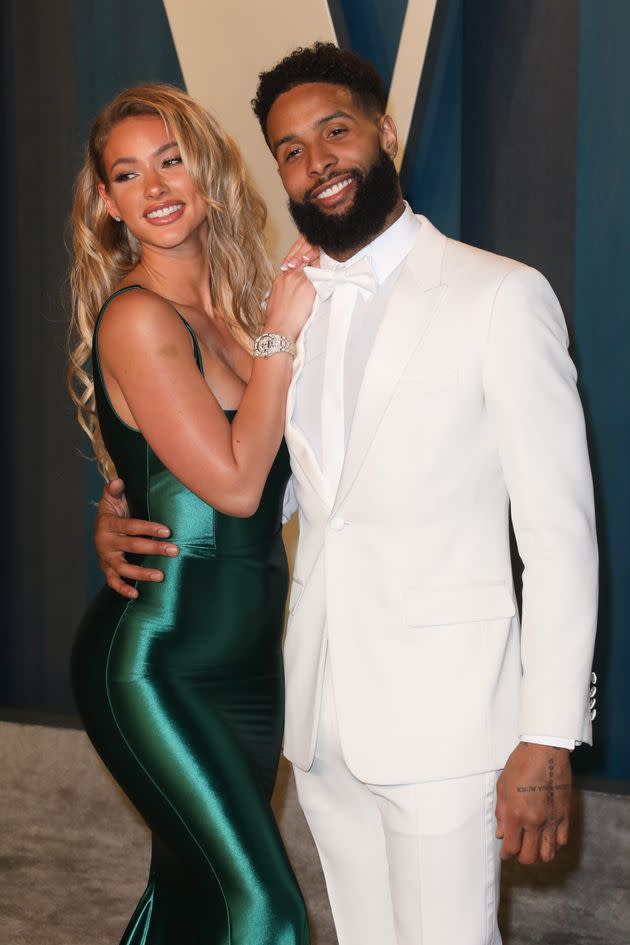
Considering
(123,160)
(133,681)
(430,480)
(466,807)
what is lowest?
(466,807)

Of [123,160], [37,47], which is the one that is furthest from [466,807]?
[37,47]

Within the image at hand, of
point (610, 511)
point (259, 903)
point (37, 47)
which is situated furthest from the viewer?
point (37, 47)

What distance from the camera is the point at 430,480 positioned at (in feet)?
6.16

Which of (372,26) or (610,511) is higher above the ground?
(372,26)

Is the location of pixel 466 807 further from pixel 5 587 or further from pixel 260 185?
pixel 5 587

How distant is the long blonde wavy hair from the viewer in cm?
239

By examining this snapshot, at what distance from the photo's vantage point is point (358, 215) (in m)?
2.11

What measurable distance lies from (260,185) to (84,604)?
66.7 inches

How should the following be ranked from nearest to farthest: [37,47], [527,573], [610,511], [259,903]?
[527,573], [259,903], [610,511], [37,47]

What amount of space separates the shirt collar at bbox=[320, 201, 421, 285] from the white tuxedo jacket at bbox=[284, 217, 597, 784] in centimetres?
12

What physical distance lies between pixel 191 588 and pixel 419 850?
24.6 inches

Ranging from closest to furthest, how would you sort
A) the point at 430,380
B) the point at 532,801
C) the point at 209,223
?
the point at 532,801
the point at 430,380
the point at 209,223

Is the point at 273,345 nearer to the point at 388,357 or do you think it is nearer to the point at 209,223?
the point at 388,357

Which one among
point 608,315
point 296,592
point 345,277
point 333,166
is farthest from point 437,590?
point 608,315
